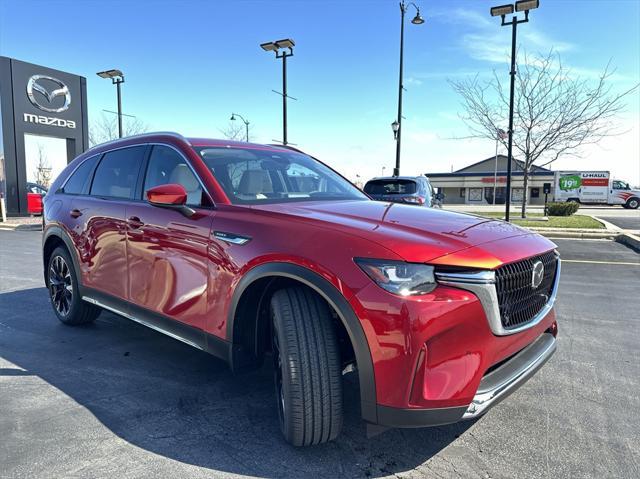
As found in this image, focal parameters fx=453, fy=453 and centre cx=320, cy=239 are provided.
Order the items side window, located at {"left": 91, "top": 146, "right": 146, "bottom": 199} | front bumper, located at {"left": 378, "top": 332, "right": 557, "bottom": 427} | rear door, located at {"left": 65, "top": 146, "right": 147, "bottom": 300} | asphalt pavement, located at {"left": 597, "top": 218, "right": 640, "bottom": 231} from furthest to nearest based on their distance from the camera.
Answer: asphalt pavement, located at {"left": 597, "top": 218, "right": 640, "bottom": 231} < side window, located at {"left": 91, "top": 146, "right": 146, "bottom": 199} < rear door, located at {"left": 65, "top": 146, "right": 147, "bottom": 300} < front bumper, located at {"left": 378, "top": 332, "right": 557, "bottom": 427}

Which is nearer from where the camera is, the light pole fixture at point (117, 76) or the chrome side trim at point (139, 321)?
the chrome side trim at point (139, 321)

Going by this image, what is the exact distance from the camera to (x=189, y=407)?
2.88 m

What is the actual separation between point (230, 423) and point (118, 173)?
2.39 meters

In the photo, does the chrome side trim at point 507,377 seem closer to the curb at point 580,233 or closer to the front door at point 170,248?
the front door at point 170,248

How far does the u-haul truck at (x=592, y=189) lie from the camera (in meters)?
39.0

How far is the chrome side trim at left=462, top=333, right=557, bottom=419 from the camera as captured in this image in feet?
6.78

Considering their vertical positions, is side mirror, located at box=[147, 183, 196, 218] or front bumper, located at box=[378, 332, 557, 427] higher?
side mirror, located at box=[147, 183, 196, 218]

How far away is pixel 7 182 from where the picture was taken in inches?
800

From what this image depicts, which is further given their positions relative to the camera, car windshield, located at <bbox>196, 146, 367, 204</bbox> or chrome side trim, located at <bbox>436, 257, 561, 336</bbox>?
car windshield, located at <bbox>196, 146, 367, 204</bbox>

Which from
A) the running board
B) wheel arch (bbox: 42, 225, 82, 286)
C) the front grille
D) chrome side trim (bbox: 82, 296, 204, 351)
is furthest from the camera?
wheel arch (bbox: 42, 225, 82, 286)

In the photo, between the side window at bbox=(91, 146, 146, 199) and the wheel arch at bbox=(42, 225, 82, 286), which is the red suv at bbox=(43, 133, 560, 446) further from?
the wheel arch at bbox=(42, 225, 82, 286)

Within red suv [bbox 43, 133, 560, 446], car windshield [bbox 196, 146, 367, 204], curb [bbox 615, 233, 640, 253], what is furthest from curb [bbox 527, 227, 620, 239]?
red suv [bbox 43, 133, 560, 446]

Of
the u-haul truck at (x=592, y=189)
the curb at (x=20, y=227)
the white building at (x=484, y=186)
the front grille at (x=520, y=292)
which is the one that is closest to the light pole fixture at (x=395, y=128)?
the curb at (x=20, y=227)

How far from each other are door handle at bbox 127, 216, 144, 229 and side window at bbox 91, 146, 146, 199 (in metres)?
0.28
